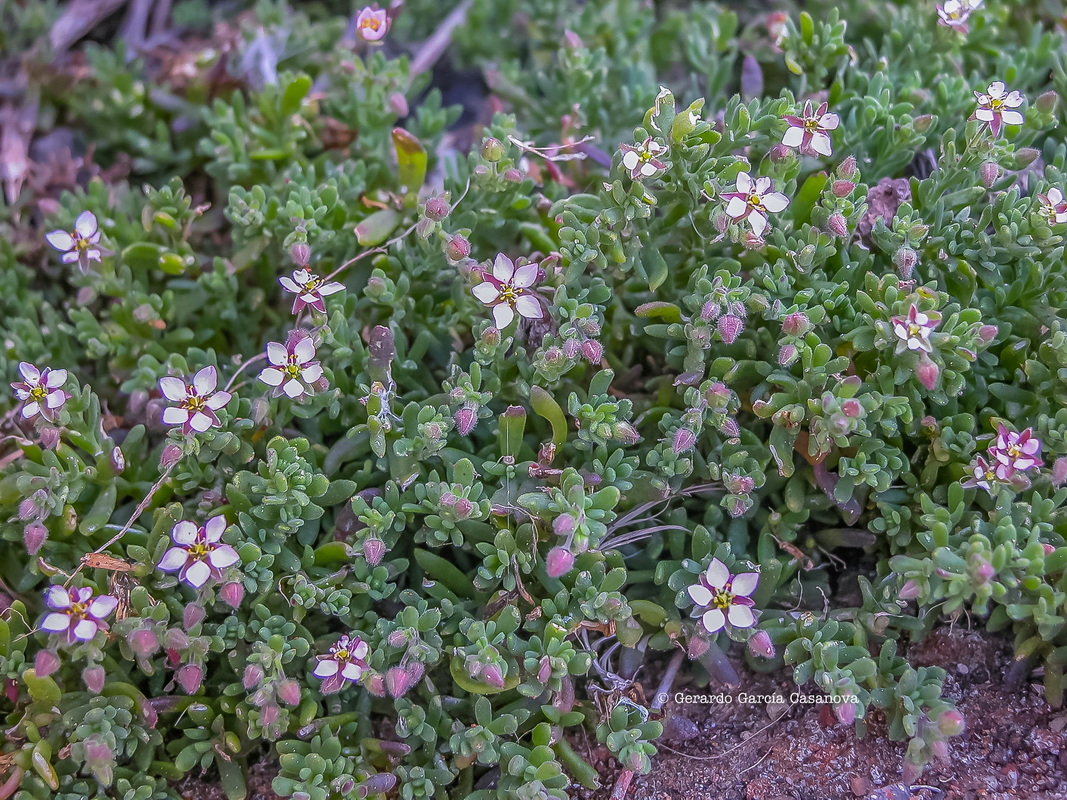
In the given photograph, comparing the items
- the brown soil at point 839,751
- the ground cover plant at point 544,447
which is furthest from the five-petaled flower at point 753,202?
the brown soil at point 839,751

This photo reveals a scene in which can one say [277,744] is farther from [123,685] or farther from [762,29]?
[762,29]

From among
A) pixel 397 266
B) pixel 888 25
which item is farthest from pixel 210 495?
pixel 888 25

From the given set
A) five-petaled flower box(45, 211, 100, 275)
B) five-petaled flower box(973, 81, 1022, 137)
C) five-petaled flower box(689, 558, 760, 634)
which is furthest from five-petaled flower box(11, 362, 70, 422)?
five-petaled flower box(973, 81, 1022, 137)

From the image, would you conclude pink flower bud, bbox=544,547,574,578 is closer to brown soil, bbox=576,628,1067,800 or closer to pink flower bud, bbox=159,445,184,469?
brown soil, bbox=576,628,1067,800

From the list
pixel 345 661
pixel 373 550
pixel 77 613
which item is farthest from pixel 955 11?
pixel 77 613

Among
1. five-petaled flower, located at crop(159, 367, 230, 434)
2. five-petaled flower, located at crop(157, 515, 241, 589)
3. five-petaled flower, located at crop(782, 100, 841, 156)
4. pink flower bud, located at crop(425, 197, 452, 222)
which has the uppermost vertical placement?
five-petaled flower, located at crop(782, 100, 841, 156)

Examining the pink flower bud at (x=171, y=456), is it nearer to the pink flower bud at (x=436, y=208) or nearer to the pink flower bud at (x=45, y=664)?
the pink flower bud at (x=45, y=664)
